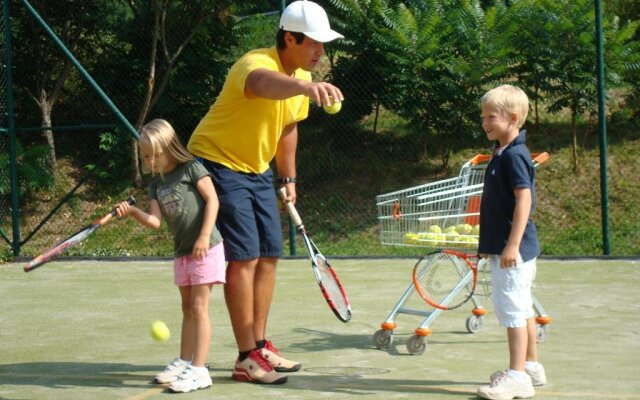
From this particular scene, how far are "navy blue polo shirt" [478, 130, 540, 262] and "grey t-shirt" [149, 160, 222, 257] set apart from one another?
48.3 inches

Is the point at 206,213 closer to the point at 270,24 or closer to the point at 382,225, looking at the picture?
the point at 382,225

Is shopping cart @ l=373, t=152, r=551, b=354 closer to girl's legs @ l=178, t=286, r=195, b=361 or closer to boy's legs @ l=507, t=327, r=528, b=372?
boy's legs @ l=507, t=327, r=528, b=372

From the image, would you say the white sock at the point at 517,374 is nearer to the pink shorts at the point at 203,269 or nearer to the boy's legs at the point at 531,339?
the boy's legs at the point at 531,339

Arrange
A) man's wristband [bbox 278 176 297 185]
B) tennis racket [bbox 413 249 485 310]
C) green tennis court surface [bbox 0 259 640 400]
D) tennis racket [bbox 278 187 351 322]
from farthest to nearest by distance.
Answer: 1. man's wristband [bbox 278 176 297 185]
2. tennis racket [bbox 413 249 485 310]
3. tennis racket [bbox 278 187 351 322]
4. green tennis court surface [bbox 0 259 640 400]

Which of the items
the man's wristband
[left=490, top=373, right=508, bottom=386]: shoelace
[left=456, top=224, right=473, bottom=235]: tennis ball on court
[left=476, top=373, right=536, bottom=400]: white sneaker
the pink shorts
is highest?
the man's wristband

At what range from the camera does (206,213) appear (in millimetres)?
4719

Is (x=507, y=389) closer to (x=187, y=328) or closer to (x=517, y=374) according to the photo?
(x=517, y=374)

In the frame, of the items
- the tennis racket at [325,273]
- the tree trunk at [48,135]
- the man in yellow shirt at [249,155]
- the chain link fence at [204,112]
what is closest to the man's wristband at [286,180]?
the tennis racket at [325,273]

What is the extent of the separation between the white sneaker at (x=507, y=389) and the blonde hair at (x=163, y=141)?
5.56 feet

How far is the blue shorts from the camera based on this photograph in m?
4.88

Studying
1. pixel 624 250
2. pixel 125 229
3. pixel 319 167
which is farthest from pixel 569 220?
pixel 125 229

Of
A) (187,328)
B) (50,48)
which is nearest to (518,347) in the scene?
(187,328)

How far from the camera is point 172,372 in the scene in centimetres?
478

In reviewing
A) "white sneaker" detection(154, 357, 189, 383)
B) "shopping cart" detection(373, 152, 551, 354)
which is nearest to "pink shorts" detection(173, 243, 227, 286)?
"white sneaker" detection(154, 357, 189, 383)
